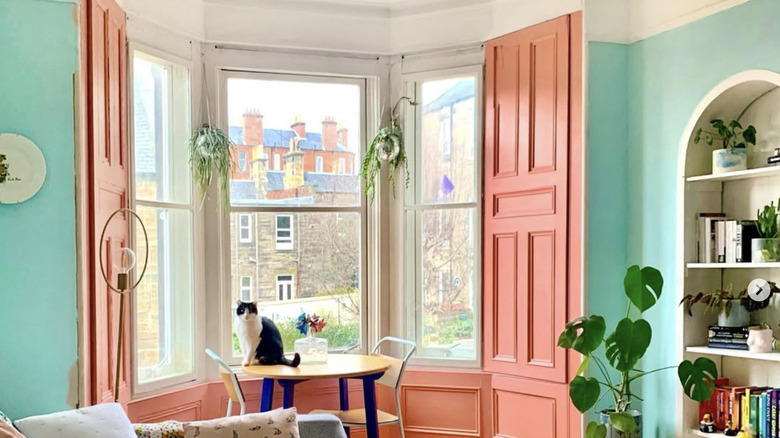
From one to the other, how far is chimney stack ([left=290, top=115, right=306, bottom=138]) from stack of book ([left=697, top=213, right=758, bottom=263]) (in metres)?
2.41

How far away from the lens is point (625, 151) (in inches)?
148

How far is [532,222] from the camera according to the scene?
13.0 feet

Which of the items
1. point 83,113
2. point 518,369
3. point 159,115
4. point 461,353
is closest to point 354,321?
point 461,353

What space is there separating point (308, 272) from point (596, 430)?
2.01m

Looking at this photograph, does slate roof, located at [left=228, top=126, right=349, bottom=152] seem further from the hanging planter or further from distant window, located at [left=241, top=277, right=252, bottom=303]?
distant window, located at [left=241, top=277, right=252, bottom=303]

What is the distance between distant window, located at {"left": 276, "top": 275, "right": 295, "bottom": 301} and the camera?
433 cm

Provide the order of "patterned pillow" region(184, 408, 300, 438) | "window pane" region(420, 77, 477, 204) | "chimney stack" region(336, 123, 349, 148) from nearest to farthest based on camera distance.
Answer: "patterned pillow" region(184, 408, 300, 438) < "window pane" region(420, 77, 477, 204) < "chimney stack" region(336, 123, 349, 148)

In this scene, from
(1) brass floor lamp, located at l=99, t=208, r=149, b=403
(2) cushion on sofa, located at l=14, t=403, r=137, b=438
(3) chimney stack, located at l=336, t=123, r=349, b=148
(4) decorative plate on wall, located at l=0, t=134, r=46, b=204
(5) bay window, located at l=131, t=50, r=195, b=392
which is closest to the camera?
(2) cushion on sofa, located at l=14, t=403, r=137, b=438

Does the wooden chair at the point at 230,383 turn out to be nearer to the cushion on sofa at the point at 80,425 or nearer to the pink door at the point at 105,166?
the pink door at the point at 105,166

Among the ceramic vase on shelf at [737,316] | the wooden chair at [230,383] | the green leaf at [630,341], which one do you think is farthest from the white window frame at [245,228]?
the ceramic vase on shelf at [737,316]

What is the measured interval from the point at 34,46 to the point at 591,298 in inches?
118

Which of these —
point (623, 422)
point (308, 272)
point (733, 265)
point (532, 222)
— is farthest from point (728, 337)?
point (308, 272)

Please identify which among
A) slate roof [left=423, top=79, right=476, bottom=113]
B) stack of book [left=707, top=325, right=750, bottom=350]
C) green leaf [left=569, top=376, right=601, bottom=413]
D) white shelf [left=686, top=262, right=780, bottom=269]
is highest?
slate roof [left=423, top=79, right=476, bottom=113]

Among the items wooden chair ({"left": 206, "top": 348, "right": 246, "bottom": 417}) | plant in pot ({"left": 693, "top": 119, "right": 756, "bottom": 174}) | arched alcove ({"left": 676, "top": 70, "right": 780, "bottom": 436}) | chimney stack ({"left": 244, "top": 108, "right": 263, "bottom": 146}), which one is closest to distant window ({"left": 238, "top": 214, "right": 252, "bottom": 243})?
chimney stack ({"left": 244, "top": 108, "right": 263, "bottom": 146})
